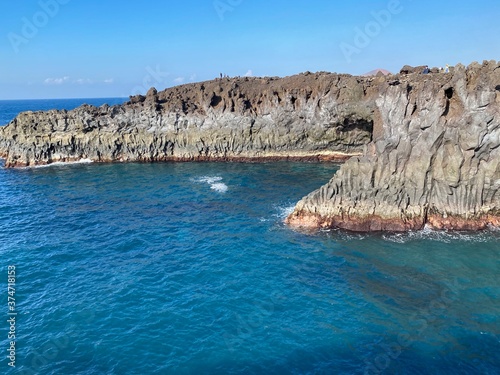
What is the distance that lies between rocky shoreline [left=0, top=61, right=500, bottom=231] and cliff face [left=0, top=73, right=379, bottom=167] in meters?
0.20

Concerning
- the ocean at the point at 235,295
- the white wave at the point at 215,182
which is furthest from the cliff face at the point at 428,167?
the white wave at the point at 215,182

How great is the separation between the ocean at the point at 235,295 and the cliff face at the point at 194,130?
28547 millimetres

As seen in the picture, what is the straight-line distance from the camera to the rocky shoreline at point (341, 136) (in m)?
40.6

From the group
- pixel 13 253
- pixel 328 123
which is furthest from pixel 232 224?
pixel 328 123

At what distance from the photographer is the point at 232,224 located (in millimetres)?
44875

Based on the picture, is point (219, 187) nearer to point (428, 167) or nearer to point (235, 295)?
point (428, 167)

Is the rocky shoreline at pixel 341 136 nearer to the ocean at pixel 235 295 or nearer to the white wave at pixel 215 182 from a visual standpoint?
the ocean at pixel 235 295

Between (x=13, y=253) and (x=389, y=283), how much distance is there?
→ 1367 inches

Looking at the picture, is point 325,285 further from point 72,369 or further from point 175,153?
point 175,153
